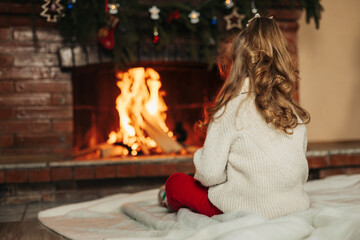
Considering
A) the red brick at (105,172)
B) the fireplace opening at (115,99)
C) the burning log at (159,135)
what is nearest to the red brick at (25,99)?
the fireplace opening at (115,99)

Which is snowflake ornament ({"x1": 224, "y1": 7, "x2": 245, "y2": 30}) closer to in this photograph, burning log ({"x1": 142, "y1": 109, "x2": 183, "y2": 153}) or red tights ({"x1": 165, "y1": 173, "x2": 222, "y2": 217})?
burning log ({"x1": 142, "y1": 109, "x2": 183, "y2": 153})

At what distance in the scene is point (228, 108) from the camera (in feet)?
4.85

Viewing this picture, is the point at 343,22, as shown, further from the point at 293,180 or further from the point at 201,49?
the point at 293,180

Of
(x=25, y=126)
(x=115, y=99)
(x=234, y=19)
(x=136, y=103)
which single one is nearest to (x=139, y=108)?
(x=136, y=103)

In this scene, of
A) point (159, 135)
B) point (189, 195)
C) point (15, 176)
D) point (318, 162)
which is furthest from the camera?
point (159, 135)

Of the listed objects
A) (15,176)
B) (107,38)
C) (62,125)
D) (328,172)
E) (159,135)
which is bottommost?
(328,172)

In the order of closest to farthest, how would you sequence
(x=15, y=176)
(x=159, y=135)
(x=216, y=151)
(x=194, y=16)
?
(x=216, y=151) < (x=15, y=176) < (x=194, y=16) < (x=159, y=135)

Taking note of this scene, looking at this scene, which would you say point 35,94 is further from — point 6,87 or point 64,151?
point 64,151

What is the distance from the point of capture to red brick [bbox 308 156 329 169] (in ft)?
8.68

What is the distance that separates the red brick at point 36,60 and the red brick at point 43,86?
4.0 inches

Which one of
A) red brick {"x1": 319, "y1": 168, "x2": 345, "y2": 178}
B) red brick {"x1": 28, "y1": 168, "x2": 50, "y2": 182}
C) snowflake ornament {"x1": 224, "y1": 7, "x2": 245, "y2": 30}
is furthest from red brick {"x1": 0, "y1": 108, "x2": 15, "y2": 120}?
red brick {"x1": 319, "y1": 168, "x2": 345, "y2": 178}

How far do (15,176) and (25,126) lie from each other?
0.30 m

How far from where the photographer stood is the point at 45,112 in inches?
100

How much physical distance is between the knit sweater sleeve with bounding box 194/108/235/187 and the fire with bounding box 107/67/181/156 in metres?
1.33
